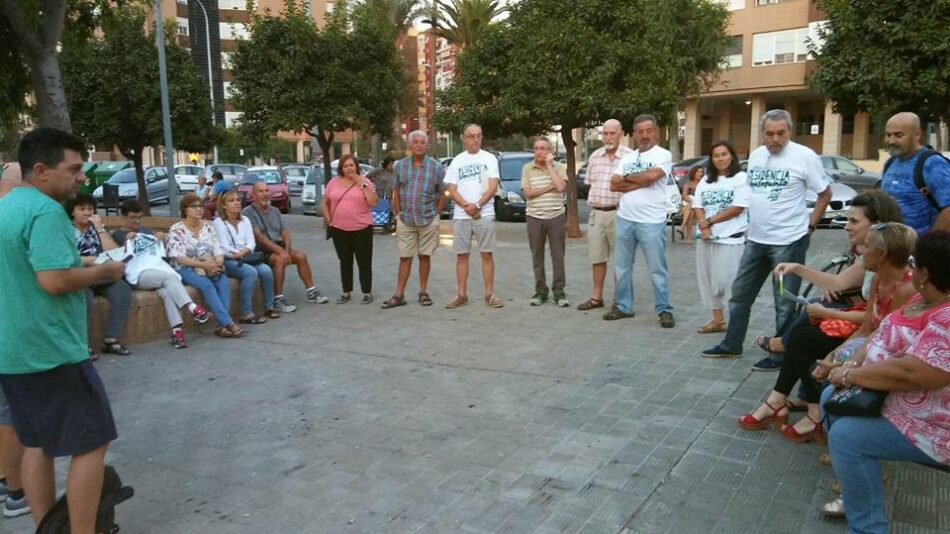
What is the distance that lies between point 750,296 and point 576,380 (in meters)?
1.55

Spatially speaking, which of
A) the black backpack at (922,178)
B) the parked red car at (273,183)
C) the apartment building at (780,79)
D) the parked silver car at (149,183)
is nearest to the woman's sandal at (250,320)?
the black backpack at (922,178)

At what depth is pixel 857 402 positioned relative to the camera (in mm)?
3004

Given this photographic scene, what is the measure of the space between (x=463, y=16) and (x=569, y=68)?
21954 millimetres

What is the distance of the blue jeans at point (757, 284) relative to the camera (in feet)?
18.1

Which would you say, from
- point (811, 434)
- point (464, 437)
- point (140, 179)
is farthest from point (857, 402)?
point (140, 179)

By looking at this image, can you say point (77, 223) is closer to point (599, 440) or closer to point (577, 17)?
point (599, 440)

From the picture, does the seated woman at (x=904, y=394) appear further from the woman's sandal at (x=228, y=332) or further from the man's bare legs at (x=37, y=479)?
the woman's sandal at (x=228, y=332)

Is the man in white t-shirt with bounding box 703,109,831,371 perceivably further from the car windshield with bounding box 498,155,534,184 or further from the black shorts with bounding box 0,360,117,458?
the car windshield with bounding box 498,155,534,184

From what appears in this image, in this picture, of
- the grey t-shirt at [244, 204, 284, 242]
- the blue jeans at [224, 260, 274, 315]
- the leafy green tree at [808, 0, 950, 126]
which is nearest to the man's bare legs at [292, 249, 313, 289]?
the grey t-shirt at [244, 204, 284, 242]

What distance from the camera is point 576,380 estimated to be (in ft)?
17.9

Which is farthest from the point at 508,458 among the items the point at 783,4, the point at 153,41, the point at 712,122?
the point at 712,122

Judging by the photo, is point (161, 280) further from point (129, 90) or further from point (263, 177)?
point (263, 177)

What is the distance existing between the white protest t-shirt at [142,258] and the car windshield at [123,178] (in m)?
20.4

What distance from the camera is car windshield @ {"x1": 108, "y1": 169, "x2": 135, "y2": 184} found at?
82.6 feet
